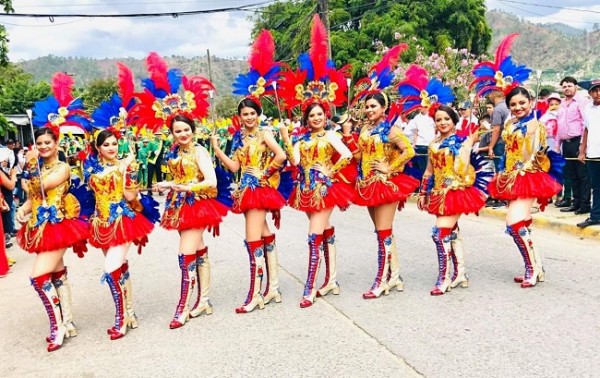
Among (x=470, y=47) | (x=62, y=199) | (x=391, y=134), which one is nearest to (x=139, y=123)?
(x=62, y=199)

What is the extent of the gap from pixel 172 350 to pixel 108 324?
3.59 feet

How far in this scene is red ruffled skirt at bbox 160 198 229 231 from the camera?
15.7ft

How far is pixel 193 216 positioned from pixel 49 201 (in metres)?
1.18

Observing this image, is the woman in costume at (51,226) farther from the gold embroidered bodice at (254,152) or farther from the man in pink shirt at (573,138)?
the man in pink shirt at (573,138)

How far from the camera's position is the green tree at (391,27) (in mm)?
25641

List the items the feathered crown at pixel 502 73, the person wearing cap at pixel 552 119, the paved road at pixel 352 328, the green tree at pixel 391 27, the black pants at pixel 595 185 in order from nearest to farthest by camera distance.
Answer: the paved road at pixel 352 328 < the feathered crown at pixel 502 73 < the black pants at pixel 595 185 < the person wearing cap at pixel 552 119 < the green tree at pixel 391 27

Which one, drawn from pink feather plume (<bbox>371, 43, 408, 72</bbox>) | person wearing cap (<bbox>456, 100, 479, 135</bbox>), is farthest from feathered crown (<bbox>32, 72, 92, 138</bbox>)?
person wearing cap (<bbox>456, 100, 479, 135</bbox>)

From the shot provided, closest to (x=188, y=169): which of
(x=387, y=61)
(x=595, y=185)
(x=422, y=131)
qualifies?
(x=387, y=61)

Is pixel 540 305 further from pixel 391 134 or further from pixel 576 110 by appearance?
pixel 576 110

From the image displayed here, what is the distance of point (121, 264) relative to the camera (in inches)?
185

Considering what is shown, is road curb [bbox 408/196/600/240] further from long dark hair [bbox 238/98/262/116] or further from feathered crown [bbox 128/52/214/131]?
feathered crown [bbox 128/52/214/131]

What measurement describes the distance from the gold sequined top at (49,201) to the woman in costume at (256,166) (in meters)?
1.31

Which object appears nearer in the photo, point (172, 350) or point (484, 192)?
point (172, 350)

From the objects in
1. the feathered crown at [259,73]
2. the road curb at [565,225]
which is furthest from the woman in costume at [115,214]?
the road curb at [565,225]
